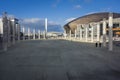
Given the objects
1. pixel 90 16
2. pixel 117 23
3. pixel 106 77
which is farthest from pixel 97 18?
pixel 106 77

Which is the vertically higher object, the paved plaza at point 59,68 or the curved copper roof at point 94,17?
the curved copper roof at point 94,17

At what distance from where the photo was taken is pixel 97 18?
326 ft

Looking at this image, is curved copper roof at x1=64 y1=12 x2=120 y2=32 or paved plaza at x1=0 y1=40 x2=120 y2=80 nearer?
paved plaza at x1=0 y1=40 x2=120 y2=80

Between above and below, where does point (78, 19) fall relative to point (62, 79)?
above

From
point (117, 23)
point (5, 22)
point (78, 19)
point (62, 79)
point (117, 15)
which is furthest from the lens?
point (78, 19)

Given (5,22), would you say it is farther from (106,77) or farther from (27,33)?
(27,33)

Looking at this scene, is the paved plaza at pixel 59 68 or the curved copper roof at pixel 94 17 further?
the curved copper roof at pixel 94 17

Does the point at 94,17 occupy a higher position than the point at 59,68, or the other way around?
the point at 94,17

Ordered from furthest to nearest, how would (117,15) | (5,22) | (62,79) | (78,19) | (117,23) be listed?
(78,19) < (117,15) < (117,23) < (5,22) < (62,79)

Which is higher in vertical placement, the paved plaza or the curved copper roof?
the curved copper roof

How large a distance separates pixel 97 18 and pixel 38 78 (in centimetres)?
9512

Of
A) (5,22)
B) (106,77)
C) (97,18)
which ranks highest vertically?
(97,18)

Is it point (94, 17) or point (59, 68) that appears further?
point (94, 17)

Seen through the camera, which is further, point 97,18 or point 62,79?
point 97,18
